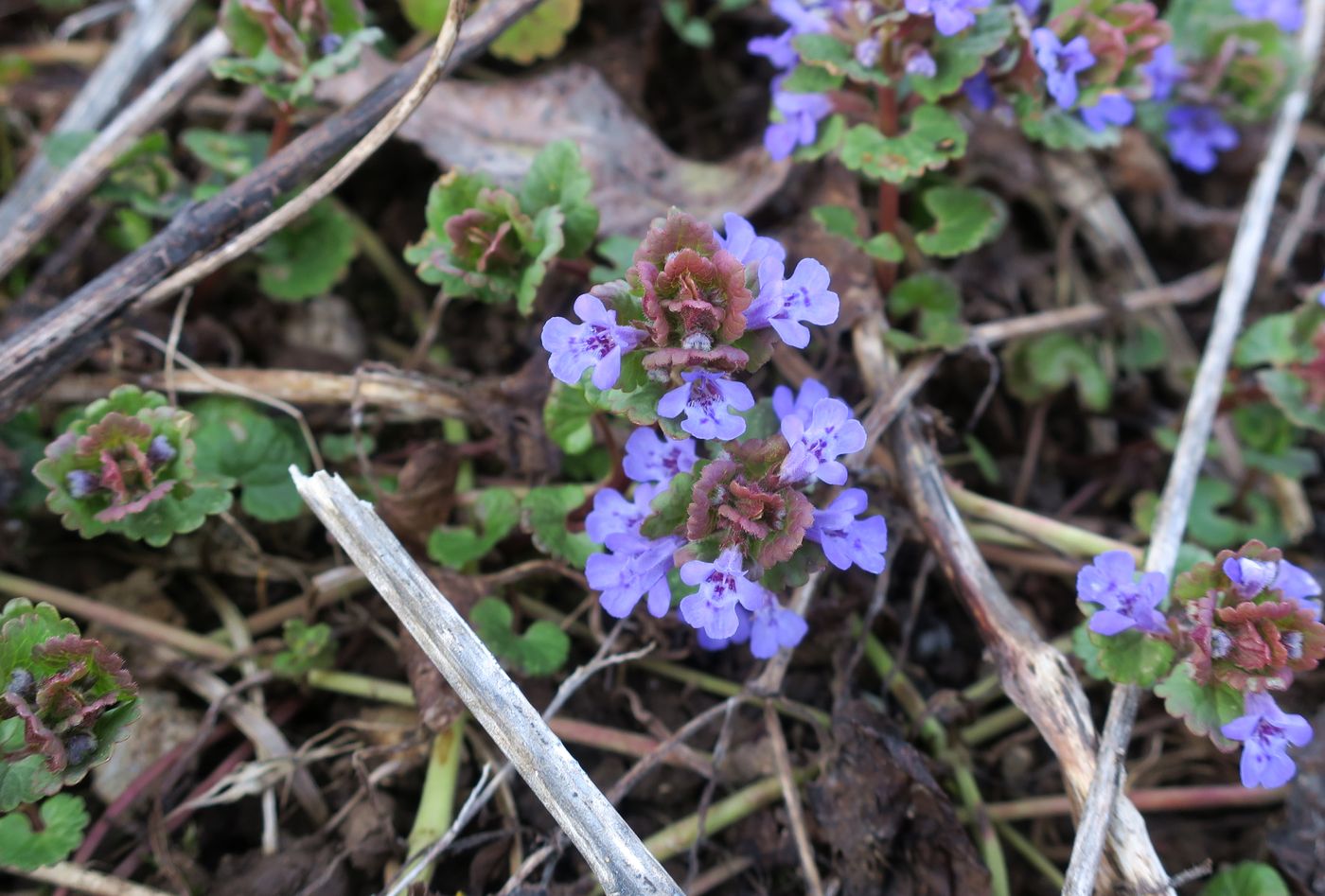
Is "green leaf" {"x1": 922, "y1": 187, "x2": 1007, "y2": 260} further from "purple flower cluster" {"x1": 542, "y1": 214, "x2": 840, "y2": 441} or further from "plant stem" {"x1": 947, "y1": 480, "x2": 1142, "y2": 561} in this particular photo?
"purple flower cluster" {"x1": 542, "y1": 214, "x2": 840, "y2": 441}

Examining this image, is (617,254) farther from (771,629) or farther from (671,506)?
(771,629)

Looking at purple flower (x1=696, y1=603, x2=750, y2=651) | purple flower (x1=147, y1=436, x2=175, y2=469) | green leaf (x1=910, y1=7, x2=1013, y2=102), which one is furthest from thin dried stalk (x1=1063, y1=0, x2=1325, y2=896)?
purple flower (x1=147, y1=436, x2=175, y2=469)

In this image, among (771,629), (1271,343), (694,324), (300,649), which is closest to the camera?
(694,324)

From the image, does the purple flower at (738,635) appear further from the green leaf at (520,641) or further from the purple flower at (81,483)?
the purple flower at (81,483)

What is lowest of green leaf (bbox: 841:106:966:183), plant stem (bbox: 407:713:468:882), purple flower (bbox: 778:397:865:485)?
plant stem (bbox: 407:713:468:882)

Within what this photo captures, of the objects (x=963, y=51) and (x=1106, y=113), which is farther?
(x=1106, y=113)

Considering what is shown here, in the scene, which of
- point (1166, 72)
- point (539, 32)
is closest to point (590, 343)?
point (539, 32)
